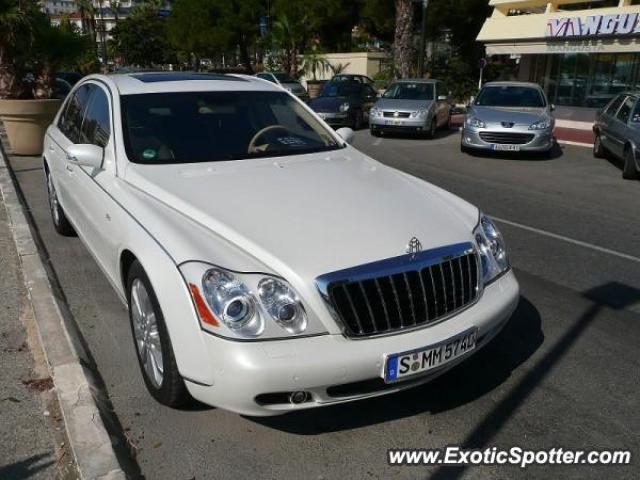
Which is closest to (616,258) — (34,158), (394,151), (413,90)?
(394,151)

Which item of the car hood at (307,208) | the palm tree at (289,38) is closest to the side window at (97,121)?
the car hood at (307,208)

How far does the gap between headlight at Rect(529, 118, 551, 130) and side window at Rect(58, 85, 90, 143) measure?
9.33m

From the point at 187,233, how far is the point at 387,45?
119 feet

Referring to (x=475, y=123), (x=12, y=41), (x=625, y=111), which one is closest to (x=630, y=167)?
(x=625, y=111)

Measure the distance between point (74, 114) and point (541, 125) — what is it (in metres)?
9.69

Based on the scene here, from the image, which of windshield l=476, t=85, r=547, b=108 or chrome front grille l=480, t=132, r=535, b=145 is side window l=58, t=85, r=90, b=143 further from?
windshield l=476, t=85, r=547, b=108

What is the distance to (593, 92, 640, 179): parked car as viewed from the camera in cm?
1024

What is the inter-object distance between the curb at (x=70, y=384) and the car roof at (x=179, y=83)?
1.61 meters

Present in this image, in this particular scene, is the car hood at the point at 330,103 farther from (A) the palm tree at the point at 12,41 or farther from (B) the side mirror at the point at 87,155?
(B) the side mirror at the point at 87,155

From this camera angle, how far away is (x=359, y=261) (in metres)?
2.71

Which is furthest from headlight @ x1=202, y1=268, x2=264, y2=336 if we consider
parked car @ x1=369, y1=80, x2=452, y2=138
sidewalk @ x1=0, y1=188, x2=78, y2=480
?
parked car @ x1=369, y1=80, x2=452, y2=138

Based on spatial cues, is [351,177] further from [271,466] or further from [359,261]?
[271,466]

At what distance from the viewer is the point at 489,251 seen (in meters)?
3.28

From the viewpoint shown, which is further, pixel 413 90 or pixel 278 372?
pixel 413 90
